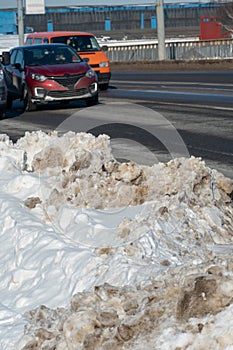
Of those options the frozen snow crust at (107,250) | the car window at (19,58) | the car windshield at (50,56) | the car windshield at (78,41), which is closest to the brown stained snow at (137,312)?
the frozen snow crust at (107,250)

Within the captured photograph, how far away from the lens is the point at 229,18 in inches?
3078

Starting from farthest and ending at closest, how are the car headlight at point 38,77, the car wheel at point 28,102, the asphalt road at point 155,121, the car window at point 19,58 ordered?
the car window at point 19,58 < the car wheel at point 28,102 < the car headlight at point 38,77 < the asphalt road at point 155,121

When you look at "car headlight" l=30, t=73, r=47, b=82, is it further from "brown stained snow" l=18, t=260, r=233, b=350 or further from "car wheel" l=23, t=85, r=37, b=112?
"brown stained snow" l=18, t=260, r=233, b=350

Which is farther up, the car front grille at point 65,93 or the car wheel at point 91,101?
the car front grille at point 65,93

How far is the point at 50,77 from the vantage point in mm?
22125

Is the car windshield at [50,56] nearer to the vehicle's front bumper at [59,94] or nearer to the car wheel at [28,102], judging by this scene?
the car wheel at [28,102]

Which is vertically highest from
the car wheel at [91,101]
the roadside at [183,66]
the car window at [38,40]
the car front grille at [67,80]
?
the car window at [38,40]

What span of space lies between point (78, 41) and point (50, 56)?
23.9ft

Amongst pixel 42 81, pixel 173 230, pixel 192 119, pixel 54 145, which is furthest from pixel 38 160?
pixel 42 81

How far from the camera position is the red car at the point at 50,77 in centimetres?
2197

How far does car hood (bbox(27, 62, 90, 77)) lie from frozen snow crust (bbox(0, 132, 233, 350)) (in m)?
12.4

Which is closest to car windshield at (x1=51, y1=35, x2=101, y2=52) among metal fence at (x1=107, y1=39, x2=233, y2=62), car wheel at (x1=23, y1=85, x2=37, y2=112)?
car wheel at (x1=23, y1=85, x2=37, y2=112)

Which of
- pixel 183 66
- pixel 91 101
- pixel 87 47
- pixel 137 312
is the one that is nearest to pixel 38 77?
pixel 91 101

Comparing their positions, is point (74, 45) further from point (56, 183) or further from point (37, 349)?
point (37, 349)
